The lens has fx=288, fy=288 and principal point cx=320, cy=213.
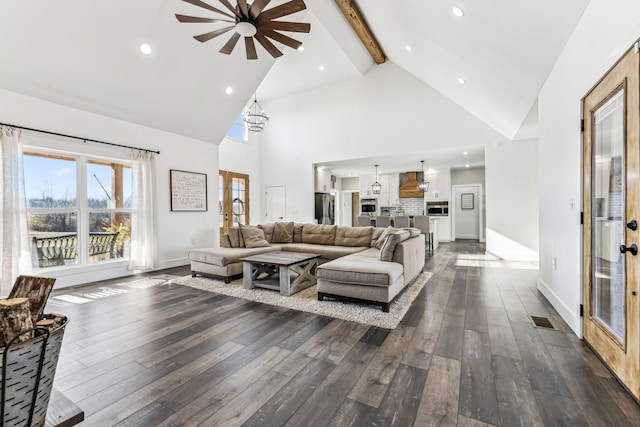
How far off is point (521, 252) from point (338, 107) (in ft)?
18.6

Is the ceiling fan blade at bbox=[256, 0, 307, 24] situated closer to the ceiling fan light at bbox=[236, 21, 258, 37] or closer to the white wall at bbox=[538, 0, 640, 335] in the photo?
the ceiling fan light at bbox=[236, 21, 258, 37]

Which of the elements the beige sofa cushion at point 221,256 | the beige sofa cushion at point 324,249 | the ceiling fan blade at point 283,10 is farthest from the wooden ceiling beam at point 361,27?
the beige sofa cushion at point 221,256

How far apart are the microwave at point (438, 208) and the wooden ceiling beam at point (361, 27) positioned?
190 inches

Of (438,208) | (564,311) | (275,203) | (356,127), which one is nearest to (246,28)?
(564,311)

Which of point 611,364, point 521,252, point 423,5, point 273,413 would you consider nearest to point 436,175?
point 521,252

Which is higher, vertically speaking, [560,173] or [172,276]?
[560,173]

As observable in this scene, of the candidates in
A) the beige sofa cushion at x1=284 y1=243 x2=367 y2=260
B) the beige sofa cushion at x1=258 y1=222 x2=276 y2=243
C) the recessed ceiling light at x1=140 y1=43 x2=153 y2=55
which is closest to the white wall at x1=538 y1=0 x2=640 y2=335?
the beige sofa cushion at x1=284 y1=243 x2=367 y2=260

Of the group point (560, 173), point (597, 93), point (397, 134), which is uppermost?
point (397, 134)

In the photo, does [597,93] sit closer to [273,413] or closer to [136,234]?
[273,413]

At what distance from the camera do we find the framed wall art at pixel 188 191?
18.3 feet

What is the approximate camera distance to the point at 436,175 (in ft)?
31.1

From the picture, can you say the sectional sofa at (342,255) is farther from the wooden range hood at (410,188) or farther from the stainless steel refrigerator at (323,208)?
the wooden range hood at (410,188)

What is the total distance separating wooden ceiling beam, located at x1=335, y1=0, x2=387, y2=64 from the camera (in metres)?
5.17

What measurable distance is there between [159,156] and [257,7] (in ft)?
11.9
